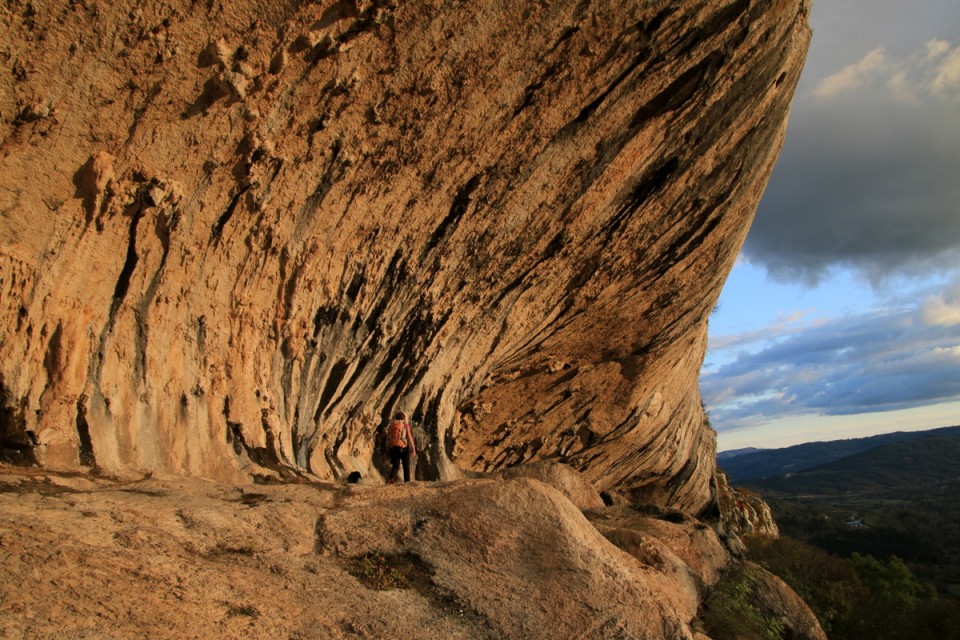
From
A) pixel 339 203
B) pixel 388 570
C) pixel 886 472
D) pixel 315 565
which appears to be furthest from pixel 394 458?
pixel 886 472

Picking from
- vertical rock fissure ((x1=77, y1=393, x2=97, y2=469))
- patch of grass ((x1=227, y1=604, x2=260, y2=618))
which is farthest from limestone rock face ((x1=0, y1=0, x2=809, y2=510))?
patch of grass ((x1=227, y1=604, x2=260, y2=618))

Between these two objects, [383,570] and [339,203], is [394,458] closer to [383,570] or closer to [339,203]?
[339,203]

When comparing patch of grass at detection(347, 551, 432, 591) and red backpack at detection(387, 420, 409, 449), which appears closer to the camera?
patch of grass at detection(347, 551, 432, 591)

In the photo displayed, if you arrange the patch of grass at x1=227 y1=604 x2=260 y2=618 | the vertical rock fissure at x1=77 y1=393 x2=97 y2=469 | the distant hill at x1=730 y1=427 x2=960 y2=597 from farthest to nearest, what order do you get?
the distant hill at x1=730 y1=427 x2=960 y2=597, the vertical rock fissure at x1=77 y1=393 x2=97 y2=469, the patch of grass at x1=227 y1=604 x2=260 y2=618

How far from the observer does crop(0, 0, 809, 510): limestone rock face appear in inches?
217

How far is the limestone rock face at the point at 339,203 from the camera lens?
18.1 ft

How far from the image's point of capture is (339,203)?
7.60 m

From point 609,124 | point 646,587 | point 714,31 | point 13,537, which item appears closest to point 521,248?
point 609,124

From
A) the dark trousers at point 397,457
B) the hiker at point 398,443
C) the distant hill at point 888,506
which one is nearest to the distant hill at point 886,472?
the distant hill at point 888,506

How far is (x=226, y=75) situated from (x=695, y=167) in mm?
6512

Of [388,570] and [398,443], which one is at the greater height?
[398,443]

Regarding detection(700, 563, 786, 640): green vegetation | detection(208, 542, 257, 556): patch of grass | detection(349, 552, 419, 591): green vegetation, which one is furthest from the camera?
detection(700, 563, 786, 640): green vegetation

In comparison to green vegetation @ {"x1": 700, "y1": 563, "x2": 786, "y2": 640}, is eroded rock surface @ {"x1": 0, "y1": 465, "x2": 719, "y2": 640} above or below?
above

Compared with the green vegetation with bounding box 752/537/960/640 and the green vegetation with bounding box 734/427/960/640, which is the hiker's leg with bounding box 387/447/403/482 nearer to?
the green vegetation with bounding box 752/537/960/640
